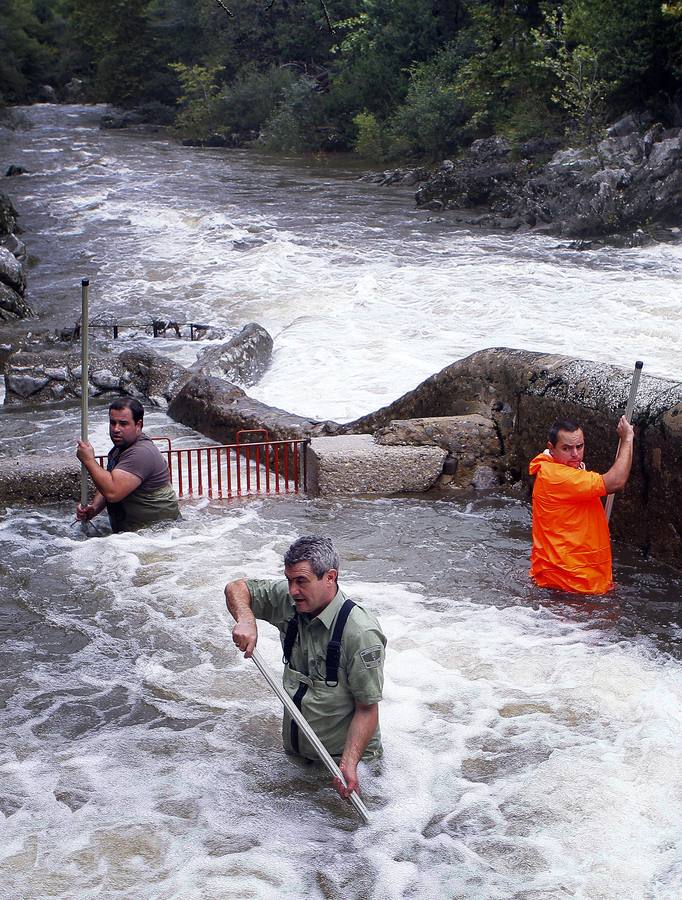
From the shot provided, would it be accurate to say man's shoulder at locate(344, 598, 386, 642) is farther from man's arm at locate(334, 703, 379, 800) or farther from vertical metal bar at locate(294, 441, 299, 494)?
vertical metal bar at locate(294, 441, 299, 494)

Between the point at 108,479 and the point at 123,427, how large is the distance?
406 mm

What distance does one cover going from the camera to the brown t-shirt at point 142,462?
7.86 meters

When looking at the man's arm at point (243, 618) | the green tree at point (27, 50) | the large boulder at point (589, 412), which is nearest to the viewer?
the man's arm at point (243, 618)

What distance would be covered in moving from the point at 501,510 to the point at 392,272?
1239 centimetres

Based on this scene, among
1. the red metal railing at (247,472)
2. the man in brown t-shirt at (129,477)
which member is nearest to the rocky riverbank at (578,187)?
the red metal railing at (247,472)

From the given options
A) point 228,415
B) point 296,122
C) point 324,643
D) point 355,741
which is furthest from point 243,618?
point 296,122

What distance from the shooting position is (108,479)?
25.2 ft

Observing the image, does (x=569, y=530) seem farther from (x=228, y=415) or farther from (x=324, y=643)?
(x=228, y=415)

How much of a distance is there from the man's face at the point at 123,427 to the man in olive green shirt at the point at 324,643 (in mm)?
3113

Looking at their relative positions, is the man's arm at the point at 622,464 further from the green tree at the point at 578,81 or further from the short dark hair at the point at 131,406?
the green tree at the point at 578,81

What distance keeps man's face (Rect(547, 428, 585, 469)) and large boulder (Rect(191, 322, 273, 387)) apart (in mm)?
7207

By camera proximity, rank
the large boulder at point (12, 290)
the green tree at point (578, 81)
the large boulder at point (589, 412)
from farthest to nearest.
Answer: the green tree at point (578, 81) → the large boulder at point (12, 290) → the large boulder at point (589, 412)

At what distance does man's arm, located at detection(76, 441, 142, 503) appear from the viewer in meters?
7.48

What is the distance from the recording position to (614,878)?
14.9ft
